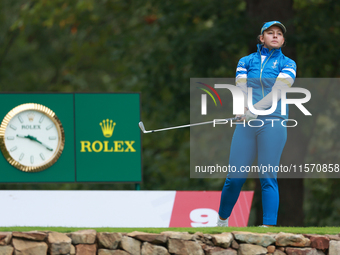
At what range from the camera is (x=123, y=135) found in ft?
26.1

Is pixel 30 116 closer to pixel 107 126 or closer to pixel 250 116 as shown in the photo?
pixel 107 126

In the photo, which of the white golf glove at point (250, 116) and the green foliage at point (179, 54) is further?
the green foliage at point (179, 54)

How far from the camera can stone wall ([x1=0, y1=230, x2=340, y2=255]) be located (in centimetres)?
548

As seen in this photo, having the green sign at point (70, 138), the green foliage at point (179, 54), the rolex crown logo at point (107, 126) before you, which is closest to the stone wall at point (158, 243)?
the green sign at point (70, 138)

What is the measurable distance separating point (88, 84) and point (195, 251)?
11242 mm

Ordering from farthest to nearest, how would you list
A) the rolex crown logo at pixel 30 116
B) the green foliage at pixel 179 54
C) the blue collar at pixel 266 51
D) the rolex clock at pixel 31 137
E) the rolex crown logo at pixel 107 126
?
the green foliage at pixel 179 54 < the rolex crown logo at pixel 107 126 < the rolex crown logo at pixel 30 116 < the rolex clock at pixel 31 137 < the blue collar at pixel 266 51

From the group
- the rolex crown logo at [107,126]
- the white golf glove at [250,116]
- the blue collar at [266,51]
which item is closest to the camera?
the white golf glove at [250,116]

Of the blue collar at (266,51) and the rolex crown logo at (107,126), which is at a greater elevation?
the blue collar at (266,51)

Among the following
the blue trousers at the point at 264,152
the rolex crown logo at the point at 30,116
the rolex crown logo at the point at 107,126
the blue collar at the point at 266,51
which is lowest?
the blue trousers at the point at 264,152

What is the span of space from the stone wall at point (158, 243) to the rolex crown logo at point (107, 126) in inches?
97.8

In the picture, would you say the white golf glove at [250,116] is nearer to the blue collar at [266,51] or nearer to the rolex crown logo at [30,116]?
the blue collar at [266,51]

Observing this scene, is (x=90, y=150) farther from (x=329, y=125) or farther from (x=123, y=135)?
(x=329, y=125)

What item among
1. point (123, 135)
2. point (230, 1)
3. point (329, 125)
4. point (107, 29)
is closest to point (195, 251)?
point (123, 135)

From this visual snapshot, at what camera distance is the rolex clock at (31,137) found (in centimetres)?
770
